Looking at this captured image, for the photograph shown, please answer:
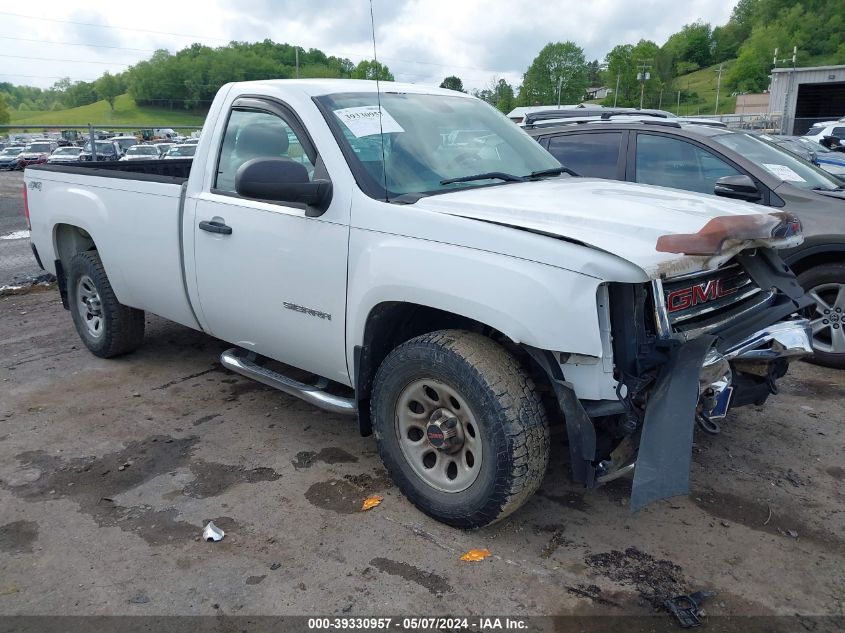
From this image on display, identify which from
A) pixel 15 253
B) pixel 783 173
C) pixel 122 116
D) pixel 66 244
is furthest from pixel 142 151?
pixel 122 116

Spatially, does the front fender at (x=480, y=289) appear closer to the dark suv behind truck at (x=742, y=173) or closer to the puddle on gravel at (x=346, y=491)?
the puddle on gravel at (x=346, y=491)

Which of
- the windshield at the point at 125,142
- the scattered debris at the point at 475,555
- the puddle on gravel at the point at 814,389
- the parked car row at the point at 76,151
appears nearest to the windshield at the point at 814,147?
the puddle on gravel at the point at 814,389

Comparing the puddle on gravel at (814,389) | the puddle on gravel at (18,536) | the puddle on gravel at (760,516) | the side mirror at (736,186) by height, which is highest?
the side mirror at (736,186)

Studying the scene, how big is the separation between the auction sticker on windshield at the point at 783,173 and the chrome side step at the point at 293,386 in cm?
398

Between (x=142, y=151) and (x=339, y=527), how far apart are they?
3290cm

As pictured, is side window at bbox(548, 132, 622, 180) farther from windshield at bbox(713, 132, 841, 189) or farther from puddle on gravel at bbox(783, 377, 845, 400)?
puddle on gravel at bbox(783, 377, 845, 400)

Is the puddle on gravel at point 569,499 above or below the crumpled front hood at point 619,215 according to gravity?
below

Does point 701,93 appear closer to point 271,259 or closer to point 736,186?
point 736,186

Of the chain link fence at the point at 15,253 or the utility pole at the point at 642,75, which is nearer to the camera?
the chain link fence at the point at 15,253

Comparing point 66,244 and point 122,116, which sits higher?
point 122,116

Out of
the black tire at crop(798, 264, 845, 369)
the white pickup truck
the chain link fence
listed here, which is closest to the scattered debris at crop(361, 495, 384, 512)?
the white pickup truck

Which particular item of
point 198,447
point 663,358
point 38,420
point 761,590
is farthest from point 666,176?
point 38,420

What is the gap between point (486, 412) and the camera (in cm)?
292

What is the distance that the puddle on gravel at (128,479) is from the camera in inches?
132
